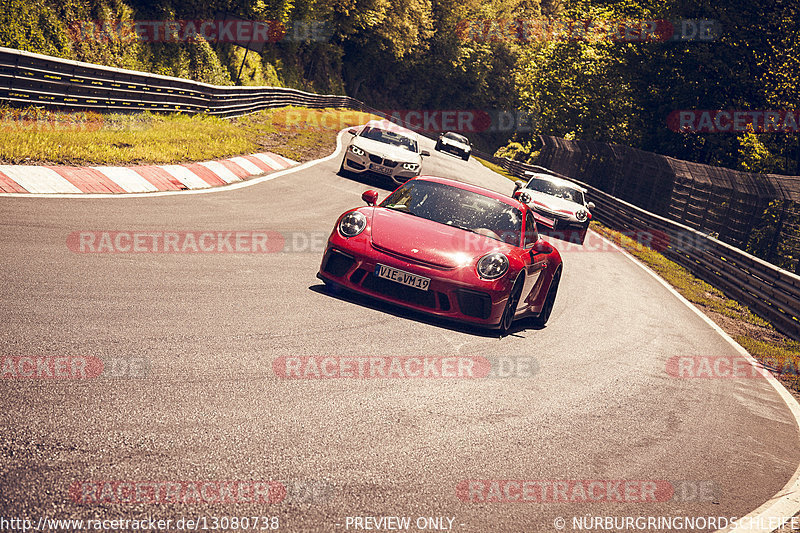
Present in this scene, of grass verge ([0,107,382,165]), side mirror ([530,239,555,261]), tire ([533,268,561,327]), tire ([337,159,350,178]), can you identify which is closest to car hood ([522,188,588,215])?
tire ([337,159,350,178])

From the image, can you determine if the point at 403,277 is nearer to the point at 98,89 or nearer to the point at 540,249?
the point at 540,249

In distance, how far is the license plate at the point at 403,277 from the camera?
706cm

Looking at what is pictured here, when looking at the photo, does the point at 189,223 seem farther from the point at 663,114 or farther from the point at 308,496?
the point at 663,114

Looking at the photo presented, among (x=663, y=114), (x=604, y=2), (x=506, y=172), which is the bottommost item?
(x=506, y=172)

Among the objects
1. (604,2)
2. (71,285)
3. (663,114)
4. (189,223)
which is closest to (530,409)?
(71,285)

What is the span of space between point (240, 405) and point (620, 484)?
7.59ft

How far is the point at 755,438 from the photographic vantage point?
656 centimetres

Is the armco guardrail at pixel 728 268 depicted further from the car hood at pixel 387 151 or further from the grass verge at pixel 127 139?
the grass verge at pixel 127 139

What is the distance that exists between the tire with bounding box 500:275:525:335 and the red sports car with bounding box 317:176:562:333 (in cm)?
1

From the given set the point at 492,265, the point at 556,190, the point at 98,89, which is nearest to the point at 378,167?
the point at 556,190

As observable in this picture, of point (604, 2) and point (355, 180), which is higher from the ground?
point (604, 2)

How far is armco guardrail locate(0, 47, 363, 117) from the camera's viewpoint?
14.0m

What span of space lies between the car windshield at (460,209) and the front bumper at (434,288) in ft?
3.10

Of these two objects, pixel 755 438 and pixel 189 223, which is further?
pixel 189 223
